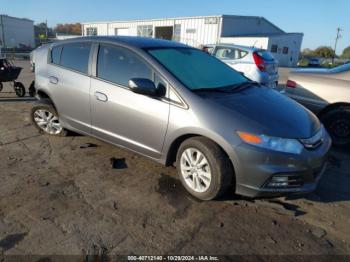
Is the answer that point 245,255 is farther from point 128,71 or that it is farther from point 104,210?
point 128,71

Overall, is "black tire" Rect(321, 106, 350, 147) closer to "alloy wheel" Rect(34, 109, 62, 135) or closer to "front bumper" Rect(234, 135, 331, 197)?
"front bumper" Rect(234, 135, 331, 197)

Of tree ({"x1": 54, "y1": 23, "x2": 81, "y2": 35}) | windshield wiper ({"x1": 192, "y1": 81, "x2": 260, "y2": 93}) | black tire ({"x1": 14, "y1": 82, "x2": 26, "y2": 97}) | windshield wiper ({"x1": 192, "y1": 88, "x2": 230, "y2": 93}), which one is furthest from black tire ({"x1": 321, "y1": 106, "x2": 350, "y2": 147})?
tree ({"x1": 54, "y1": 23, "x2": 81, "y2": 35})

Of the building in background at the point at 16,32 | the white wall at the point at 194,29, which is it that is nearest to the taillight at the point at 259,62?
the white wall at the point at 194,29

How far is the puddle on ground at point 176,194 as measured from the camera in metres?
3.29

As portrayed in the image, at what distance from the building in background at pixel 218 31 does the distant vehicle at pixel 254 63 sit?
65.6 feet

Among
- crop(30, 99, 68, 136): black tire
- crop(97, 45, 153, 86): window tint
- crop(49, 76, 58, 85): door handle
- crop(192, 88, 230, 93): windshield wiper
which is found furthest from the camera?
crop(30, 99, 68, 136): black tire

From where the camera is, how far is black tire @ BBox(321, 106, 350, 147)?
5.25 metres

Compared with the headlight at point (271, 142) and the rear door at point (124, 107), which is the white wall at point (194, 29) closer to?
the rear door at point (124, 107)

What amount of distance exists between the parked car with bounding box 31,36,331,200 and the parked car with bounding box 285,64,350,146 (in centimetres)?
180

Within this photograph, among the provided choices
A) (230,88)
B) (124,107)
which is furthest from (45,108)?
(230,88)

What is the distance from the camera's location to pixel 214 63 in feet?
14.3

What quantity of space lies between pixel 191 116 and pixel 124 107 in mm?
946

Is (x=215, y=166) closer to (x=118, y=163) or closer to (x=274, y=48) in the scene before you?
(x=118, y=163)

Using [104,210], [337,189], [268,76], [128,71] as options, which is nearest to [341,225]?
[337,189]
